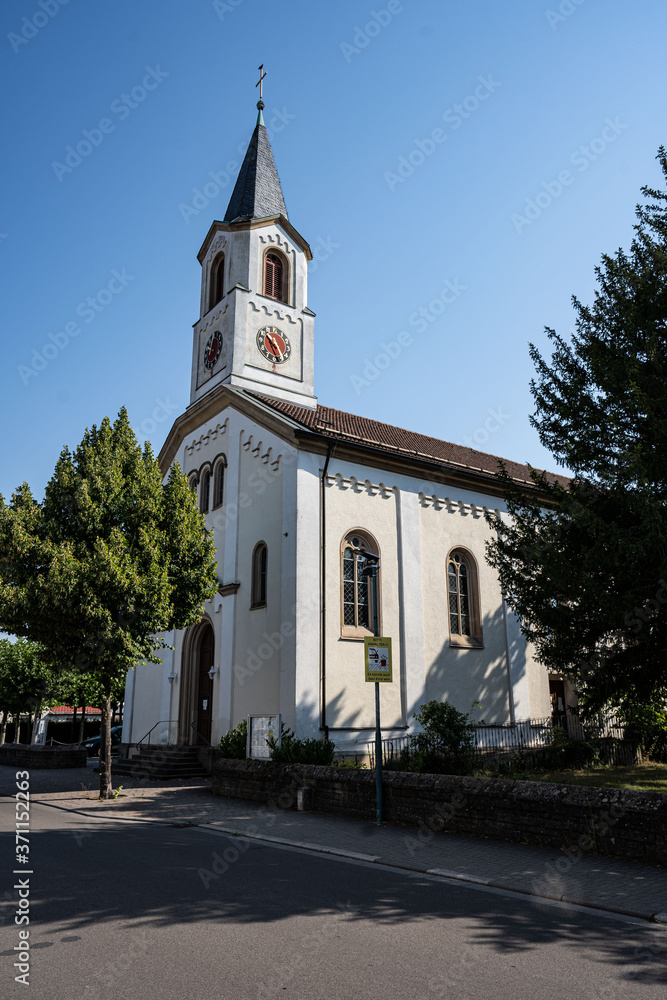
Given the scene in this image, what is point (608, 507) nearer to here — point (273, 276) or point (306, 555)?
point (306, 555)

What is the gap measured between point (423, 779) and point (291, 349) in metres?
18.2

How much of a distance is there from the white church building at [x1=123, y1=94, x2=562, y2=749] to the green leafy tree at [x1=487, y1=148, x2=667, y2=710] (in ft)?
23.3

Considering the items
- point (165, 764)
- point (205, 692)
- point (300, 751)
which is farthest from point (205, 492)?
point (300, 751)

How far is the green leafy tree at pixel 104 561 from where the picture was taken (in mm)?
14102

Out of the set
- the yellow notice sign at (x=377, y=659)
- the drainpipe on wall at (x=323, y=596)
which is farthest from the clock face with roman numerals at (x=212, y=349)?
the yellow notice sign at (x=377, y=659)

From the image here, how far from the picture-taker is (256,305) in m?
25.4

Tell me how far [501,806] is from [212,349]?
66.5ft

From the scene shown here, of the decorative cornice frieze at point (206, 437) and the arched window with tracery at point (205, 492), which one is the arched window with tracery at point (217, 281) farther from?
the arched window with tracery at point (205, 492)

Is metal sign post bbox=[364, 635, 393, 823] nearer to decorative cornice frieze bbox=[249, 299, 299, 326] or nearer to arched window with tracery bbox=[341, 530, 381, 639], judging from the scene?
arched window with tracery bbox=[341, 530, 381, 639]

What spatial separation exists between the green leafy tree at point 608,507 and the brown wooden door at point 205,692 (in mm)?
12450

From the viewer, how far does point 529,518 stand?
12.1 metres

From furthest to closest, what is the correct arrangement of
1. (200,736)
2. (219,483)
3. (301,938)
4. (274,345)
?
(274,345) → (219,483) → (200,736) → (301,938)

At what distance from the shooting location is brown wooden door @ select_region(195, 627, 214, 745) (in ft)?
70.1

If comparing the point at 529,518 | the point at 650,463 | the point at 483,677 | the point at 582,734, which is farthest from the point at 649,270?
the point at 582,734
